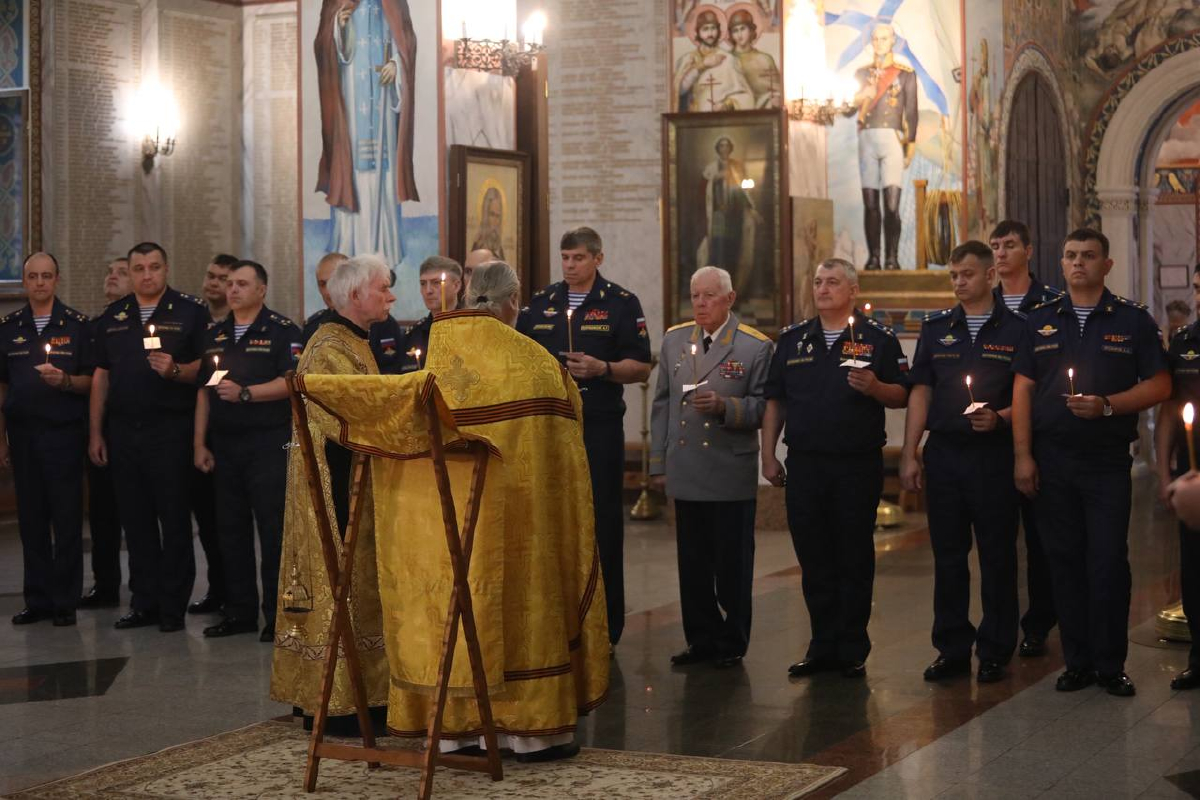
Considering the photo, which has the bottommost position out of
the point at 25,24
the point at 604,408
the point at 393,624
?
the point at 393,624

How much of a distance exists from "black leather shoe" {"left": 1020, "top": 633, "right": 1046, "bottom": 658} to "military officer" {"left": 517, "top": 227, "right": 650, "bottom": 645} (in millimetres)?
1826

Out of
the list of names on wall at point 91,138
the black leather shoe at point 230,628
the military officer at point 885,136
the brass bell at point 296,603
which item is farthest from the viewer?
the military officer at point 885,136

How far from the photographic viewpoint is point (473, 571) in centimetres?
525

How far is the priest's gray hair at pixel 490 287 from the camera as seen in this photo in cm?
546

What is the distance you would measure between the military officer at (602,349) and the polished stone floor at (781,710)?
62 centimetres

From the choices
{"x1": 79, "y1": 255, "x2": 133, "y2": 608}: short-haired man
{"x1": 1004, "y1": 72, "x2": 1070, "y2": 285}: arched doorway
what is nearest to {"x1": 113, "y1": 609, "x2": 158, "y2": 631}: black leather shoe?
{"x1": 79, "y1": 255, "x2": 133, "y2": 608}: short-haired man

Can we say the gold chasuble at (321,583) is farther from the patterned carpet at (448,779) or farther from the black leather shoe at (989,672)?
the black leather shoe at (989,672)

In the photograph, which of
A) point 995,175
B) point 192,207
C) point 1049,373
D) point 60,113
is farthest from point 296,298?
point 1049,373

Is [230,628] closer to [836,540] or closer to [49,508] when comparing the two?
[49,508]

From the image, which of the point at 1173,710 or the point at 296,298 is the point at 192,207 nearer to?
the point at 296,298

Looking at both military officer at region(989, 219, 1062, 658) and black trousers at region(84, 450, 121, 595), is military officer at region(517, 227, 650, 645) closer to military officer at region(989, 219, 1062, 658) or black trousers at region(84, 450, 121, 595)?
military officer at region(989, 219, 1062, 658)

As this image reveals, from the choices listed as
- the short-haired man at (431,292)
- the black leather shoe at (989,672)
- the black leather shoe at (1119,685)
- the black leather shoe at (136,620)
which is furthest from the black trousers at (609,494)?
the black leather shoe at (136,620)

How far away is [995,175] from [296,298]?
6694 millimetres

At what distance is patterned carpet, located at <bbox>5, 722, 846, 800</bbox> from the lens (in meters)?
5.12
